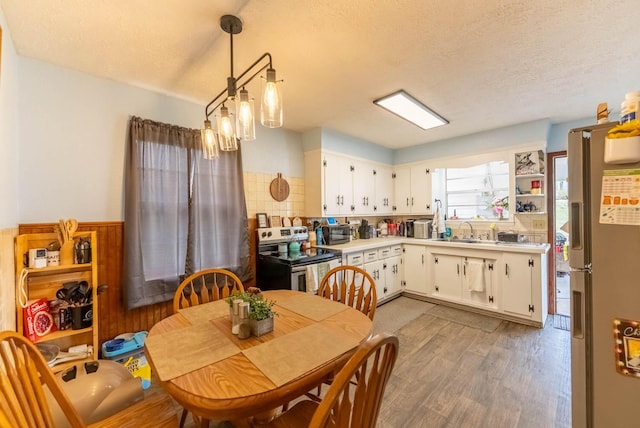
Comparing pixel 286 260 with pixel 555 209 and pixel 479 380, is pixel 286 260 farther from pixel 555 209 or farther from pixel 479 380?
pixel 555 209

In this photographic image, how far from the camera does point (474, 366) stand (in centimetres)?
222

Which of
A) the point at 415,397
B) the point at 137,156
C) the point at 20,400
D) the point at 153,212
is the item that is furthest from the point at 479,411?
the point at 137,156

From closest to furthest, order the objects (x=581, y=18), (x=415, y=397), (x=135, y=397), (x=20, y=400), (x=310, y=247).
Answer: (x=20, y=400)
(x=135, y=397)
(x=581, y=18)
(x=415, y=397)
(x=310, y=247)

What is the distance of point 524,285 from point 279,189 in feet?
10.3

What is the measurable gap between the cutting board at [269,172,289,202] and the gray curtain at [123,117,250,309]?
51cm

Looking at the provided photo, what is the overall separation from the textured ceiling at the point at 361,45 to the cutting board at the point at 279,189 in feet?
3.39

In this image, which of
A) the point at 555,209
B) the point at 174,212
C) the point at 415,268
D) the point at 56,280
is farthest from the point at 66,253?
the point at 555,209

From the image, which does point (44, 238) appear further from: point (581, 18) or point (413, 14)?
point (581, 18)

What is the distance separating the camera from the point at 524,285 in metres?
2.99

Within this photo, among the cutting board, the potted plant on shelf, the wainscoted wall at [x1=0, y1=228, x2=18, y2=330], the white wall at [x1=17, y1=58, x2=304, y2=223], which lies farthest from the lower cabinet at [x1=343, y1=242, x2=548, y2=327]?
the wainscoted wall at [x1=0, y1=228, x2=18, y2=330]

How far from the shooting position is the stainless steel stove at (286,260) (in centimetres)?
270

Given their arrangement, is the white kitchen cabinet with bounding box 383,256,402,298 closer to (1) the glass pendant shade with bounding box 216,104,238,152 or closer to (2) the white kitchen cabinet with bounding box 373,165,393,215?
(2) the white kitchen cabinet with bounding box 373,165,393,215

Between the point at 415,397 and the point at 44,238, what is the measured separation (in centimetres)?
295

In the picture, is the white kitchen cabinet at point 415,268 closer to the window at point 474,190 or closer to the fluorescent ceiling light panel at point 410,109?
the window at point 474,190
